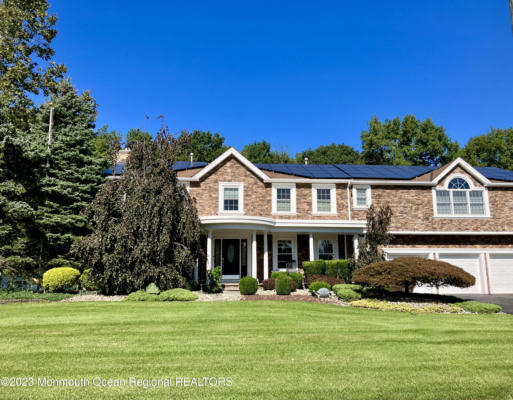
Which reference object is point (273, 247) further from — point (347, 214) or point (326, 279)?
point (347, 214)

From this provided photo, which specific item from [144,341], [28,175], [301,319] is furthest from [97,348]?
[28,175]

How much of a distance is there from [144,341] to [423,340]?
5682mm

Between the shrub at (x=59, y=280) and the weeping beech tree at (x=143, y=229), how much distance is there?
3.35ft

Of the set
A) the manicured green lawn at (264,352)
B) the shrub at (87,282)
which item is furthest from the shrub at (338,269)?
the shrub at (87,282)

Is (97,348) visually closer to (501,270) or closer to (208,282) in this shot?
(208,282)

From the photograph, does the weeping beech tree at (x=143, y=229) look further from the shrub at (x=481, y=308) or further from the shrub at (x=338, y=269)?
the shrub at (x=481, y=308)

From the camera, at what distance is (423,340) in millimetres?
7406

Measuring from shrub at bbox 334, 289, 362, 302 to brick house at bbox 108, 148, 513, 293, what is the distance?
469 cm

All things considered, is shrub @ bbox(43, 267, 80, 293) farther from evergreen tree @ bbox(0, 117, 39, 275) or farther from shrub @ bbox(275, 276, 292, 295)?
shrub @ bbox(275, 276, 292, 295)

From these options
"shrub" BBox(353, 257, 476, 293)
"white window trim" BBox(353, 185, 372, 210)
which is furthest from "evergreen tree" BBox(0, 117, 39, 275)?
"white window trim" BBox(353, 185, 372, 210)

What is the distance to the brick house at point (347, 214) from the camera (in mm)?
18922

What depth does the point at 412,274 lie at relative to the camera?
42.2 ft

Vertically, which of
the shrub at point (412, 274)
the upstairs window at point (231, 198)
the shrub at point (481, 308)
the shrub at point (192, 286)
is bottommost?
the shrub at point (481, 308)

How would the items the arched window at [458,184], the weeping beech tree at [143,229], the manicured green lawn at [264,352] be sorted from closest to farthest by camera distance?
the manicured green lawn at [264,352] < the weeping beech tree at [143,229] < the arched window at [458,184]
